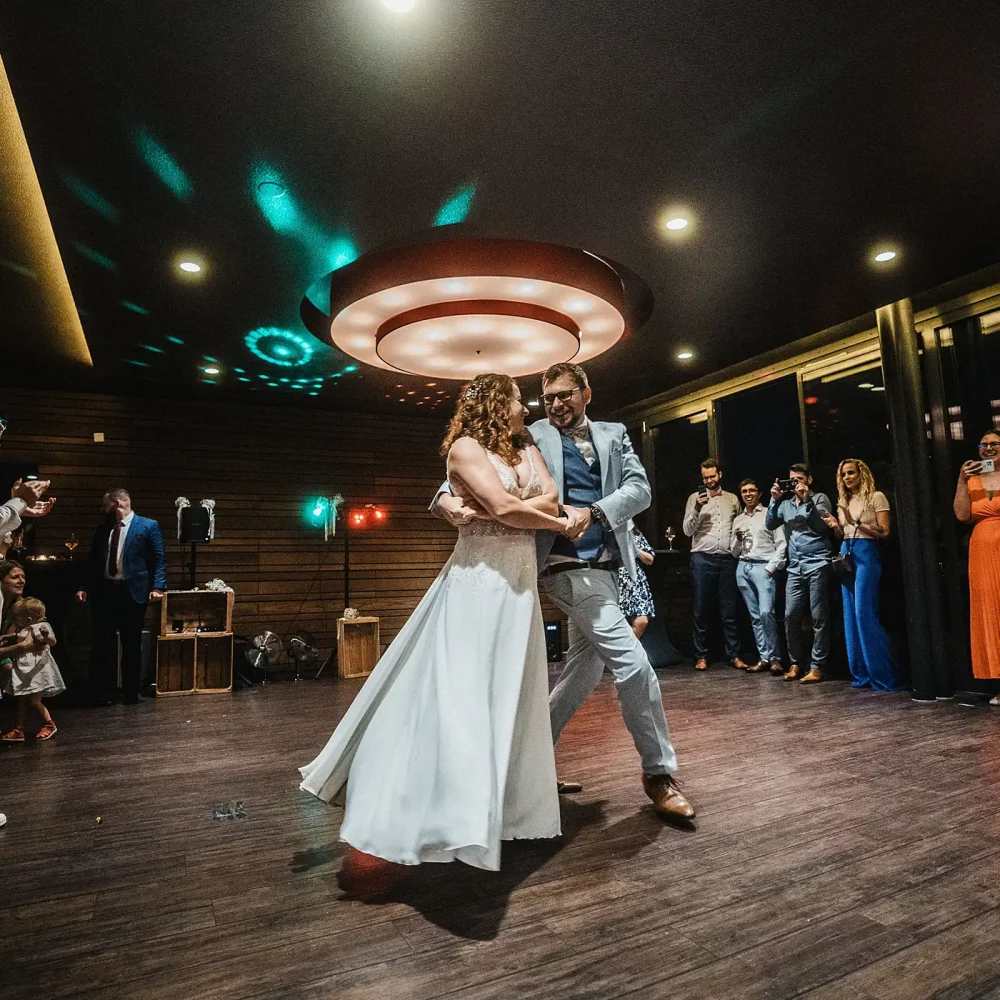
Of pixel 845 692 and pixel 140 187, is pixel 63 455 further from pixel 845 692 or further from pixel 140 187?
pixel 845 692

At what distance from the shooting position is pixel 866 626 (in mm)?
5039

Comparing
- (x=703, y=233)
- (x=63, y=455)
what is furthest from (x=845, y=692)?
(x=63, y=455)

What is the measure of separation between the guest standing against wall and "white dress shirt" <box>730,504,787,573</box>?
62 cm

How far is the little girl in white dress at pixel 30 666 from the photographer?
3863mm

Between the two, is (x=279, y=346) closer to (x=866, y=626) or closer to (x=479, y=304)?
(x=479, y=304)

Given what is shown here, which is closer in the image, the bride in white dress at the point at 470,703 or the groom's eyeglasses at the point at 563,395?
the bride in white dress at the point at 470,703

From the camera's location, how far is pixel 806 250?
14.0 feet

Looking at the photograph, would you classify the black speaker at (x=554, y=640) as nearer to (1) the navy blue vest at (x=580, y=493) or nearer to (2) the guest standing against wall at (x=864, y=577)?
(2) the guest standing against wall at (x=864, y=577)

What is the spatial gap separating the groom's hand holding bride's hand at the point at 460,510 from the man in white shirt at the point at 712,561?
4764mm

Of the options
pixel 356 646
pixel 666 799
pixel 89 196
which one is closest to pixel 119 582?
pixel 356 646

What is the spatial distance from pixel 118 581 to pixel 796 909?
546 centimetres

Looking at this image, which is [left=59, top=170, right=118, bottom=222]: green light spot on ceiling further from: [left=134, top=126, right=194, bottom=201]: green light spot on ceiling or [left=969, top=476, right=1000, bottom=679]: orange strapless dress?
[left=969, top=476, right=1000, bottom=679]: orange strapless dress

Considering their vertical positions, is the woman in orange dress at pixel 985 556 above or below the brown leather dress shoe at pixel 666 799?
above

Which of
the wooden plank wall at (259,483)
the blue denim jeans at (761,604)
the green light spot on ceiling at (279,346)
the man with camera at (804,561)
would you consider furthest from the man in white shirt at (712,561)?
the green light spot on ceiling at (279,346)
